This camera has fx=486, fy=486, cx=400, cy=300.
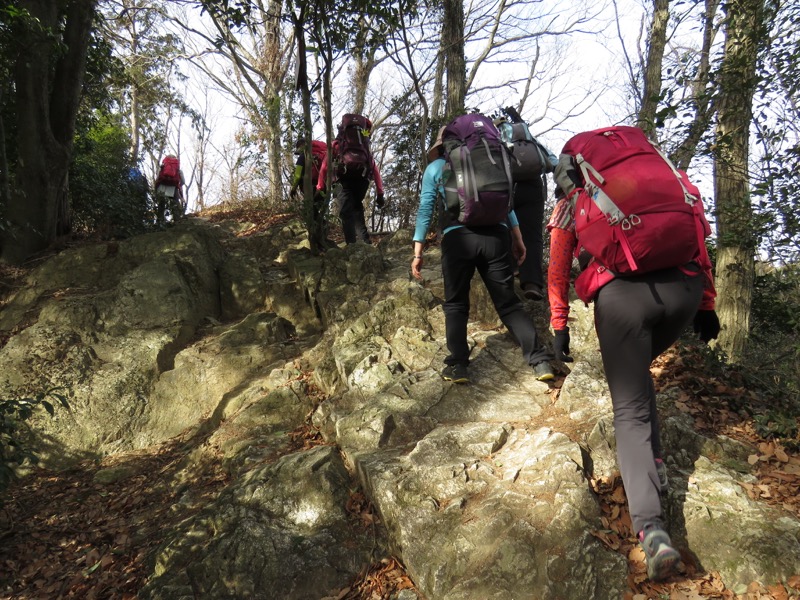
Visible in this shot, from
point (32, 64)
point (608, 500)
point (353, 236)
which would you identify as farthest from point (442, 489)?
point (32, 64)

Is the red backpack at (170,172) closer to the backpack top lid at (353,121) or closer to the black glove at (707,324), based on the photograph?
the backpack top lid at (353,121)

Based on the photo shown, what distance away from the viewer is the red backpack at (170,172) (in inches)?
440

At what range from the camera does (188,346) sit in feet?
20.8

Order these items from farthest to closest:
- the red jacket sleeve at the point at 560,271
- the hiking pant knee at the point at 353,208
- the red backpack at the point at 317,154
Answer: the red backpack at the point at 317,154 → the hiking pant knee at the point at 353,208 → the red jacket sleeve at the point at 560,271

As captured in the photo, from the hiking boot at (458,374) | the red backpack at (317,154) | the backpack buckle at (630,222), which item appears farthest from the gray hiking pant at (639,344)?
the red backpack at (317,154)

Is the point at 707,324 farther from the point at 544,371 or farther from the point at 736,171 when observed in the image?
the point at 736,171

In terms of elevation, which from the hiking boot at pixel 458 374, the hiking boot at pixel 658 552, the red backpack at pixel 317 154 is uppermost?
the red backpack at pixel 317 154

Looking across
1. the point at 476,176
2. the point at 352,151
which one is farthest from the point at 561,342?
the point at 352,151

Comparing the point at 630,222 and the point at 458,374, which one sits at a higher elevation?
the point at 630,222

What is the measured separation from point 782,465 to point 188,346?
6158 mm

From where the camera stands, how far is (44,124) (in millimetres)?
7715

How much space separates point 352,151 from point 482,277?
159 inches

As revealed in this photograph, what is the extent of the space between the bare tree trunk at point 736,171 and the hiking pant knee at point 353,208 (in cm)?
455

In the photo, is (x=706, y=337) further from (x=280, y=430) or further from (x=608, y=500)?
(x=280, y=430)
